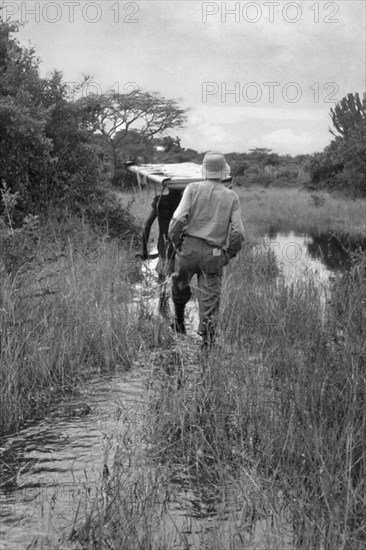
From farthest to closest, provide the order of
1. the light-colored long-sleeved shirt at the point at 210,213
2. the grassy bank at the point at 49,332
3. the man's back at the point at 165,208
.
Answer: the man's back at the point at 165,208, the light-colored long-sleeved shirt at the point at 210,213, the grassy bank at the point at 49,332

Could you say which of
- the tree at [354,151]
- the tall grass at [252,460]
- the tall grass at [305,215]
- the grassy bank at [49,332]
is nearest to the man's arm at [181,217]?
the grassy bank at [49,332]

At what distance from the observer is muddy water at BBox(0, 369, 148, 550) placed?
12.7 feet

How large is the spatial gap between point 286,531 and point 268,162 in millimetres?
59479

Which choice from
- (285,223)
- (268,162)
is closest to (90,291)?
(285,223)

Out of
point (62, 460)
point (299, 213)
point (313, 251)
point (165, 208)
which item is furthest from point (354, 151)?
point (62, 460)

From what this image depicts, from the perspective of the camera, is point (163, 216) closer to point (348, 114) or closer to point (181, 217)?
point (181, 217)

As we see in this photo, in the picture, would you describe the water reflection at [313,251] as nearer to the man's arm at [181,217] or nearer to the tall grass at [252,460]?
the man's arm at [181,217]

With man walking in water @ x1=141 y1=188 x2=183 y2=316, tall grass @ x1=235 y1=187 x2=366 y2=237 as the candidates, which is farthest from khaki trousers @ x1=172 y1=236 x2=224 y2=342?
tall grass @ x1=235 y1=187 x2=366 y2=237

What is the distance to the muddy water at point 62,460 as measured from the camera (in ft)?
12.7

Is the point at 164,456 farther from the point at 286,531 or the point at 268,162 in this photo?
the point at 268,162

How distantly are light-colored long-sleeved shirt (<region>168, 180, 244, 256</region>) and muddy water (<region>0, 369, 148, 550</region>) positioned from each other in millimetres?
1447

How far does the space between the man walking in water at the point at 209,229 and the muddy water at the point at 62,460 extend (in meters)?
1.21

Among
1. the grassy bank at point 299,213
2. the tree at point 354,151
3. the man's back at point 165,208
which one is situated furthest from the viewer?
the tree at point 354,151

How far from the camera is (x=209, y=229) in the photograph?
7.12 m
